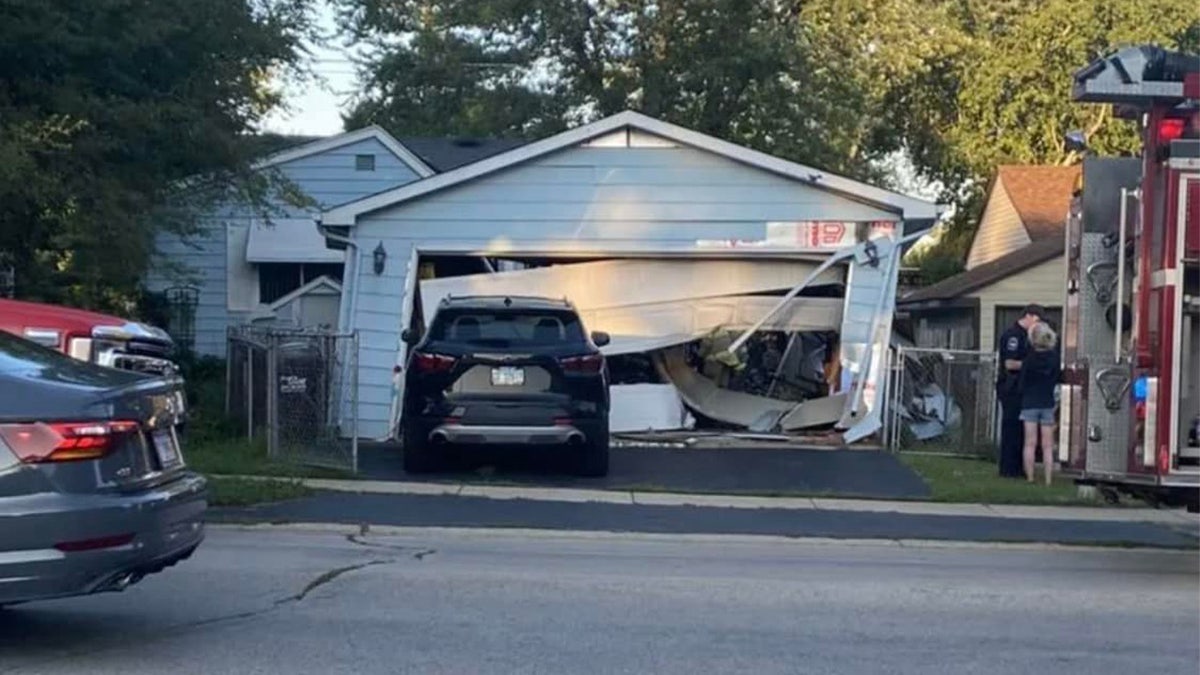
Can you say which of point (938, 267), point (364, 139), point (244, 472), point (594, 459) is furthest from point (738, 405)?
point (938, 267)

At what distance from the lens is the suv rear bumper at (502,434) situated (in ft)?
52.3

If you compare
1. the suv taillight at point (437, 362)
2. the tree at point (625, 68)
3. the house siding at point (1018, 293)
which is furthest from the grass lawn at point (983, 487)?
the tree at point (625, 68)

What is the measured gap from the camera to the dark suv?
15984mm

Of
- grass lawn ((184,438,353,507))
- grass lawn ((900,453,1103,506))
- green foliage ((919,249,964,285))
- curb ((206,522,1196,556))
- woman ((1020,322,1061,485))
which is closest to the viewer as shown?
curb ((206,522,1196,556))

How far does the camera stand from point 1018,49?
4388 cm

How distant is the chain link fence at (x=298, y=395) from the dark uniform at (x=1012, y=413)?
21.5 ft

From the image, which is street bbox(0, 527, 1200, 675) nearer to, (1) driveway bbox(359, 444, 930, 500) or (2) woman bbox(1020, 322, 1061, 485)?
(1) driveway bbox(359, 444, 930, 500)

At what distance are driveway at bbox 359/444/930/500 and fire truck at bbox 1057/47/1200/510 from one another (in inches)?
180

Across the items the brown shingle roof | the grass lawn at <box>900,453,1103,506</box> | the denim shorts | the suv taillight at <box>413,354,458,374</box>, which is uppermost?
the brown shingle roof

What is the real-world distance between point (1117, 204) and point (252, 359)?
10099 mm

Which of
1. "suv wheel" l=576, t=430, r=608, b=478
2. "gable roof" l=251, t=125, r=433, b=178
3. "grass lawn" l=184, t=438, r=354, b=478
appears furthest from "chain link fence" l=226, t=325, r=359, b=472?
"gable roof" l=251, t=125, r=433, b=178

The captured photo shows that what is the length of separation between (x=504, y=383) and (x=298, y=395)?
2.80 m

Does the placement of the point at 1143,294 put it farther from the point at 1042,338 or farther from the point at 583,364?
the point at 1042,338

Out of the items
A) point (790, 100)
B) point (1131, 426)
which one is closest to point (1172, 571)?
point (1131, 426)
